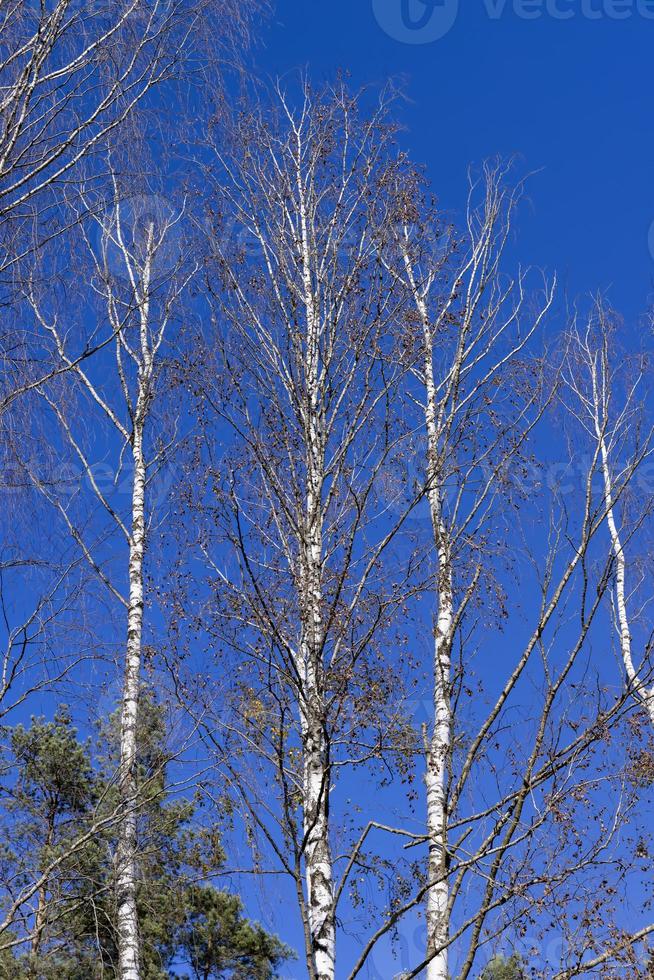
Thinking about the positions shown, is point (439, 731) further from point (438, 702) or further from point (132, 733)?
point (132, 733)

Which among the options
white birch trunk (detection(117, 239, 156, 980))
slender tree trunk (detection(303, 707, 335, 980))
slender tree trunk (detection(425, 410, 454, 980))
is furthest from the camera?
white birch trunk (detection(117, 239, 156, 980))

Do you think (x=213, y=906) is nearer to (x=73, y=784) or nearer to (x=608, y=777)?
(x=73, y=784)

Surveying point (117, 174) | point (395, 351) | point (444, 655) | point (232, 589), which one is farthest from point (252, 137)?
point (444, 655)

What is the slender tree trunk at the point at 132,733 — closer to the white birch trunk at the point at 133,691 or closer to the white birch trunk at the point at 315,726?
the white birch trunk at the point at 133,691

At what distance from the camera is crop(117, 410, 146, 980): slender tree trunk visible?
6759 mm

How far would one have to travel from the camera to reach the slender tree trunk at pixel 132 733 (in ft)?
22.2

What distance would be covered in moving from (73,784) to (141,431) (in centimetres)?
549

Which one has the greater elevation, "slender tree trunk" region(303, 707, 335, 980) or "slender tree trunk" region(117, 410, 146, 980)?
"slender tree trunk" region(117, 410, 146, 980)

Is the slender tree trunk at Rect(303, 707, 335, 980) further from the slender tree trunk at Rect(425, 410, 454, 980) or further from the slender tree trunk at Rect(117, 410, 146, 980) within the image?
the slender tree trunk at Rect(117, 410, 146, 980)

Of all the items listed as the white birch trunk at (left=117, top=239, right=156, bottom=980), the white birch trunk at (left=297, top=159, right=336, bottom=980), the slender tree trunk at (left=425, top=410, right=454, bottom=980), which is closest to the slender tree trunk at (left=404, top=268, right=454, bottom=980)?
the slender tree trunk at (left=425, top=410, right=454, bottom=980)

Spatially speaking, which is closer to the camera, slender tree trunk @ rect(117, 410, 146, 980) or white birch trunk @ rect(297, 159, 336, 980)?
white birch trunk @ rect(297, 159, 336, 980)

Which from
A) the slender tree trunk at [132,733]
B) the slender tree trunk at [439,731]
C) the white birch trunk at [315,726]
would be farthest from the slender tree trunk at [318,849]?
the slender tree trunk at [132,733]

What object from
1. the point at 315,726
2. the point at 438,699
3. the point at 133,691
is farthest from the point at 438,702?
the point at 133,691

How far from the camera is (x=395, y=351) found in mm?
6707
